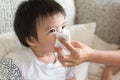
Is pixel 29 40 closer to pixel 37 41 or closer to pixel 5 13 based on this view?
pixel 37 41

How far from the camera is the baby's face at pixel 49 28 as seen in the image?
38.3 inches

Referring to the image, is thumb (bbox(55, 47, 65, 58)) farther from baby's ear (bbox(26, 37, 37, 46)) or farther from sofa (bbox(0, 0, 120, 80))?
sofa (bbox(0, 0, 120, 80))

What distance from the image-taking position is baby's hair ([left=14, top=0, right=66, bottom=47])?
979 mm

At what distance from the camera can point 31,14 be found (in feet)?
3.22

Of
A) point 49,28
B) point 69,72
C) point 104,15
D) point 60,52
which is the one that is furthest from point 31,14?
point 104,15

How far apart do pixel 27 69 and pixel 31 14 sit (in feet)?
0.69

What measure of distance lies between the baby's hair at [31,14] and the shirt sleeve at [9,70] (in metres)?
0.12

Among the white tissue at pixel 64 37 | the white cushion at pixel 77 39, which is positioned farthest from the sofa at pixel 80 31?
the white tissue at pixel 64 37

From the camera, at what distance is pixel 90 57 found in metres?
0.98

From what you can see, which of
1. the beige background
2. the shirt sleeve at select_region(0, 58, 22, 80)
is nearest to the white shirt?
the shirt sleeve at select_region(0, 58, 22, 80)

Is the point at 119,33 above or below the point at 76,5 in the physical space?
below

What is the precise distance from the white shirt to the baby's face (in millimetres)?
85

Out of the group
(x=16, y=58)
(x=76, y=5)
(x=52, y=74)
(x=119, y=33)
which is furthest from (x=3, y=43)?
(x=119, y=33)

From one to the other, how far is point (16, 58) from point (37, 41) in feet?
0.33
